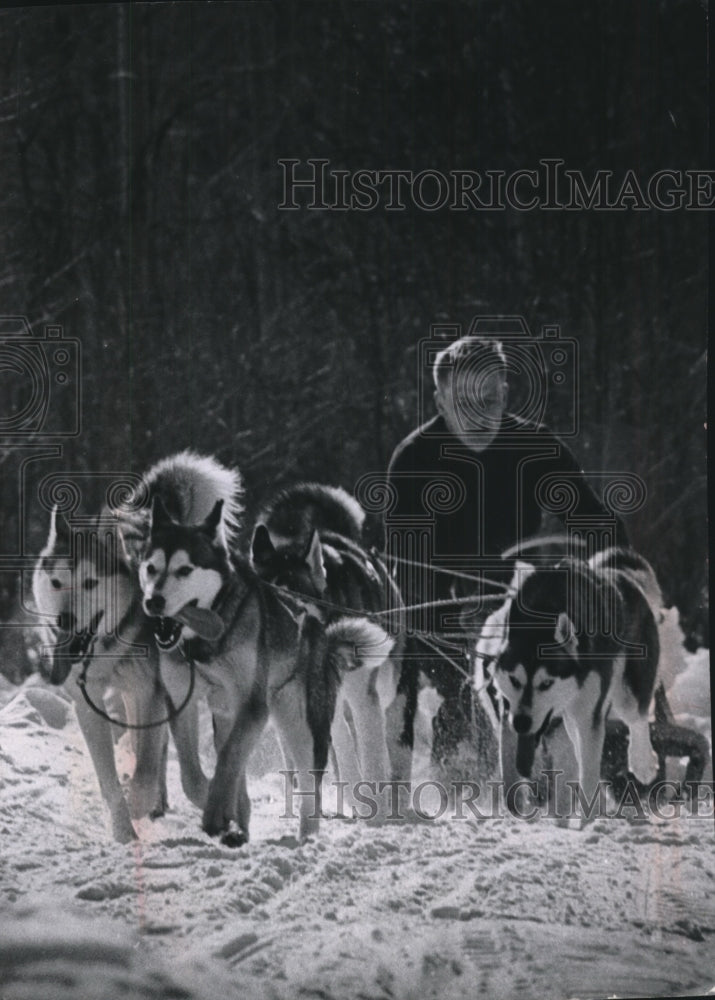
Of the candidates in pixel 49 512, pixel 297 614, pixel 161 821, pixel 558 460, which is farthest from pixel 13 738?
pixel 558 460

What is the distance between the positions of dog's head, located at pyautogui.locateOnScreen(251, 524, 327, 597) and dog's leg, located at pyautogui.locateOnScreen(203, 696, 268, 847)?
1.26 ft

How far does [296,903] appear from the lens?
254 centimetres

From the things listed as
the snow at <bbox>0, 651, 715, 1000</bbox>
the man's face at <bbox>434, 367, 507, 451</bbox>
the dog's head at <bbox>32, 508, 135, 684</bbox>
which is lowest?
the snow at <bbox>0, 651, 715, 1000</bbox>

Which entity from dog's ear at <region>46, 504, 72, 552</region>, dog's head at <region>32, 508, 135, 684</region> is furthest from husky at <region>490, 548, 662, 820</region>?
dog's ear at <region>46, 504, 72, 552</region>

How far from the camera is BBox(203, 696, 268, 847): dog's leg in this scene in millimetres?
2557

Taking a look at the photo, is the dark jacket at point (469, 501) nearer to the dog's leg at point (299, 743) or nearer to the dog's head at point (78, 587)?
the dog's leg at point (299, 743)

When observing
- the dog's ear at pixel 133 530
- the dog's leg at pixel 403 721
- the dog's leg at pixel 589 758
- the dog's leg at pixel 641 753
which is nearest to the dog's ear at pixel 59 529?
the dog's ear at pixel 133 530

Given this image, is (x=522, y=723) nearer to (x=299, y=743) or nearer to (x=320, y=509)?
(x=299, y=743)

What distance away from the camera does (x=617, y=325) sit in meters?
2.58

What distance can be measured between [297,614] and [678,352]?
1295mm

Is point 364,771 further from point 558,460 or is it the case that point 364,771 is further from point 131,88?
point 131,88

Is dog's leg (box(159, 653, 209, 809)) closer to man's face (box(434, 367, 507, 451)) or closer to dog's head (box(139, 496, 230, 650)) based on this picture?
dog's head (box(139, 496, 230, 650))

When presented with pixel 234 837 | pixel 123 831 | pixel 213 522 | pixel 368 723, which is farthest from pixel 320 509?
pixel 123 831

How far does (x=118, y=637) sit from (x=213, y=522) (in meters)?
0.42
